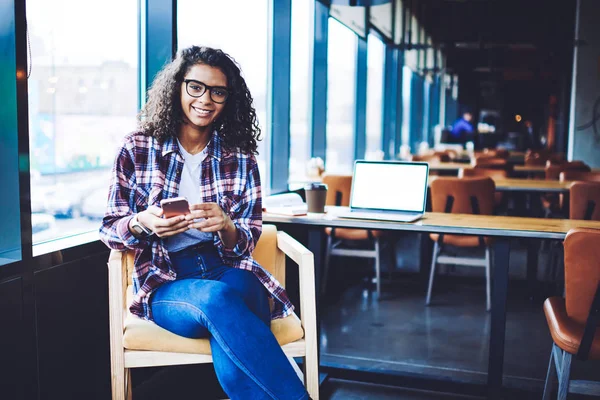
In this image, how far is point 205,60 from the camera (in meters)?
2.23

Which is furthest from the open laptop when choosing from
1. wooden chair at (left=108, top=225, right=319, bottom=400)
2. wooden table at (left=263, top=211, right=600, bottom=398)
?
wooden chair at (left=108, top=225, right=319, bottom=400)

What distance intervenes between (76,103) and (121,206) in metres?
0.70

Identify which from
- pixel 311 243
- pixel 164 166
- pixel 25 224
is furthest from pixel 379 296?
pixel 25 224

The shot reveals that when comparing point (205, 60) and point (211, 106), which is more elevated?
point (205, 60)

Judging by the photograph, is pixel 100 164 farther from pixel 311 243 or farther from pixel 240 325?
pixel 240 325

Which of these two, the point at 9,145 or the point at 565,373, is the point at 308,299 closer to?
the point at 565,373

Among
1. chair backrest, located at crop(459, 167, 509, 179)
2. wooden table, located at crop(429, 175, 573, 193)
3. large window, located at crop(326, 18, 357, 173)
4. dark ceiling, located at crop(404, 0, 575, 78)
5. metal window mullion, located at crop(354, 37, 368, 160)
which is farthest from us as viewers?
dark ceiling, located at crop(404, 0, 575, 78)

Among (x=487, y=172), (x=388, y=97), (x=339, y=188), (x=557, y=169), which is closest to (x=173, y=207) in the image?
(x=339, y=188)

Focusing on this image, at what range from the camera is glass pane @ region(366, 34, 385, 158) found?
8789 millimetres

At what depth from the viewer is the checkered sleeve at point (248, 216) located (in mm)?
2193

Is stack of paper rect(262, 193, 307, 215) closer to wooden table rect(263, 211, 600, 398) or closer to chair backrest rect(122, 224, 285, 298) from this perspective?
wooden table rect(263, 211, 600, 398)

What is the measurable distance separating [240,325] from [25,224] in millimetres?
800

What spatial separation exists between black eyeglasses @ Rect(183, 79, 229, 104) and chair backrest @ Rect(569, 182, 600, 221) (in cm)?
279

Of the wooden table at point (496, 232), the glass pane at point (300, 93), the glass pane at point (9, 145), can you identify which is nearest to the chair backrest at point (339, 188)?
the glass pane at point (300, 93)
